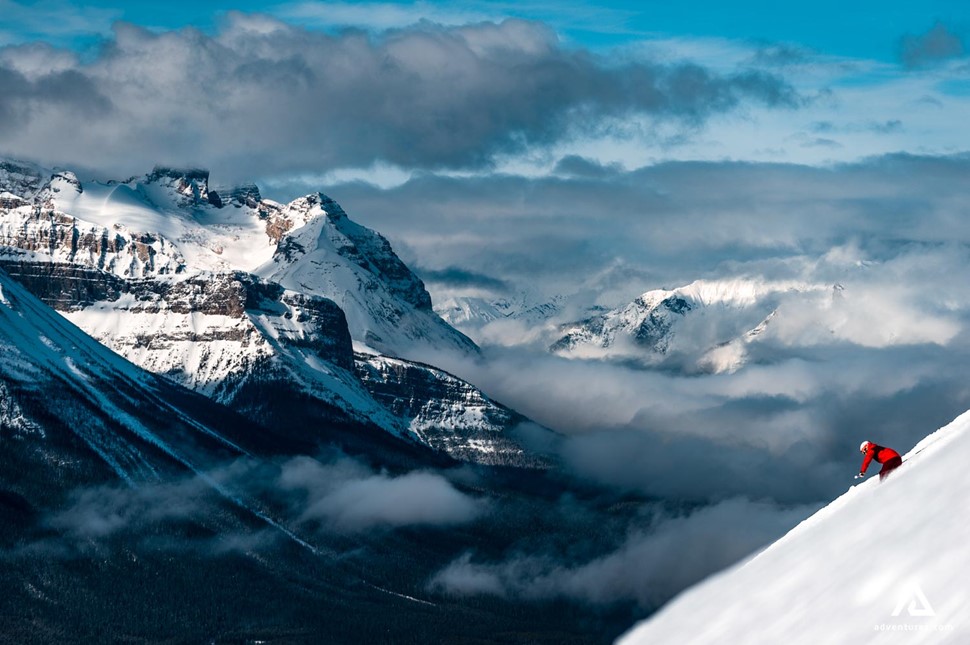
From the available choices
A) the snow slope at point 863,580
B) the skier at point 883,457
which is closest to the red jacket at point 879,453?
the skier at point 883,457

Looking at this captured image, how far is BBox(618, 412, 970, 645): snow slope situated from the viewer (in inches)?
990

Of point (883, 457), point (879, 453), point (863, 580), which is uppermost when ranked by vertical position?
point (879, 453)

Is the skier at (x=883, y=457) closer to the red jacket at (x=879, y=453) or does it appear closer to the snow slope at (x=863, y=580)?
the red jacket at (x=879, y=453)

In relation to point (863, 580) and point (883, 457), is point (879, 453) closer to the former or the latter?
point (883, 457)

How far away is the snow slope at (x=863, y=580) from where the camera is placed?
82.5ft

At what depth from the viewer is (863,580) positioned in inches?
1062

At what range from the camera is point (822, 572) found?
28812 mm

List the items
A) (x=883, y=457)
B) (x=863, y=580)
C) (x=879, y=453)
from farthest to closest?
(x=879, y=453), (x=883, y=457), (x=863, y=580)

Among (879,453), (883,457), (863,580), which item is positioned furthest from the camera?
(879,453)

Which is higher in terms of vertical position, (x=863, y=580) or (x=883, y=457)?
(x=883, y=457)

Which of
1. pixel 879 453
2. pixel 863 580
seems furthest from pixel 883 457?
pixel 863 580

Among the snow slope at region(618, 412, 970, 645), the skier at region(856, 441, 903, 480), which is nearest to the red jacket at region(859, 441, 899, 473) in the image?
the skier at region(856, 441, 903, 480)

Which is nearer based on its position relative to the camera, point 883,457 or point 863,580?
point 863,580

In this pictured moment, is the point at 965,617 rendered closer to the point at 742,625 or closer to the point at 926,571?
the point at 926,571
